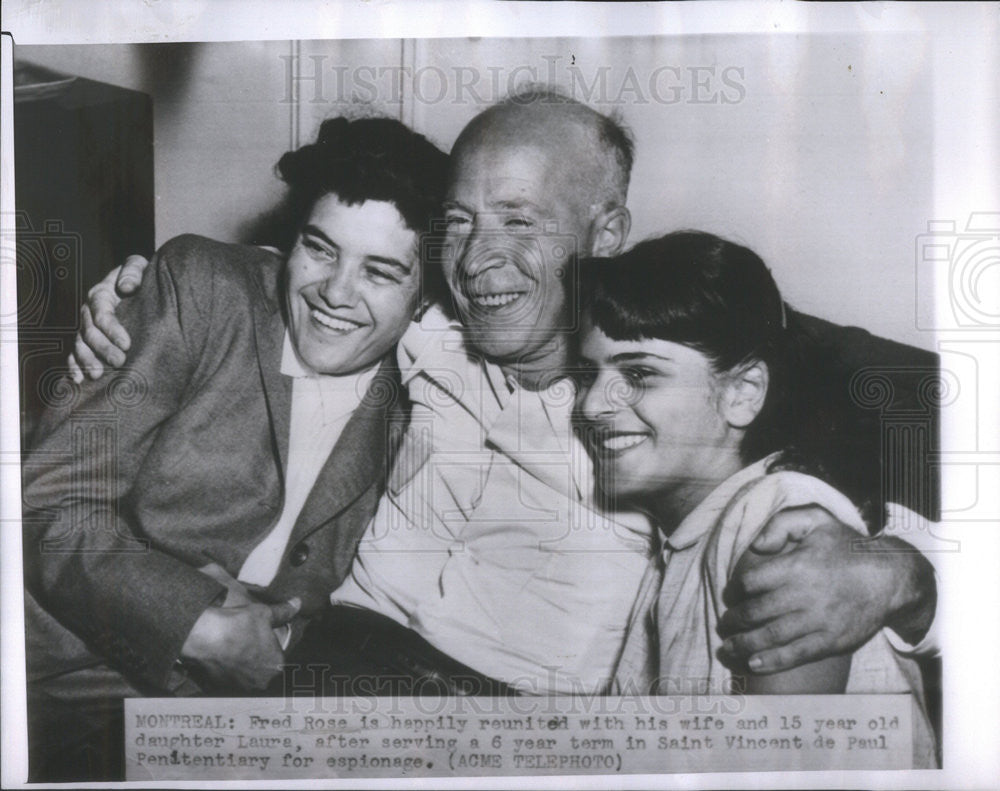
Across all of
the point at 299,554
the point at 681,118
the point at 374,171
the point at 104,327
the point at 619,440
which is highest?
the point at 681,118

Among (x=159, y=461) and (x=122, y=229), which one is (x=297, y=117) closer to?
(x=122, y=229)

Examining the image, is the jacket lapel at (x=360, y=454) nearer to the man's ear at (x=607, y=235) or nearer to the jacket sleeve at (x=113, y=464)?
the jacket sleeve at (x=113, y=464)

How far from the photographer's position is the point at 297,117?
175cm

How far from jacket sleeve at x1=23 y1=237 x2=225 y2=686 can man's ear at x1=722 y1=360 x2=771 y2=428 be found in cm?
103

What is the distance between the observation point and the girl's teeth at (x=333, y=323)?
1.74 meters

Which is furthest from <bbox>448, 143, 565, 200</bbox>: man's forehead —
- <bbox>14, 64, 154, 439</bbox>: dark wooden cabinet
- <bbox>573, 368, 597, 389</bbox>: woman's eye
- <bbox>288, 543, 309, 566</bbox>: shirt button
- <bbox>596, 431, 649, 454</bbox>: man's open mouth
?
<bbox>288, 543, 309, 566</bbox>: shirt button

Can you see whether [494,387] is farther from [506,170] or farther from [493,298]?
[506,170]

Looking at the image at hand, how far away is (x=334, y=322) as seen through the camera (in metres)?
1.74

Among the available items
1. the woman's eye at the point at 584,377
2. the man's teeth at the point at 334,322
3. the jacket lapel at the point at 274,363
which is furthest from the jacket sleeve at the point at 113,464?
the woman's eye at the point at 584,377

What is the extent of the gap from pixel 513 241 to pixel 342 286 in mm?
344

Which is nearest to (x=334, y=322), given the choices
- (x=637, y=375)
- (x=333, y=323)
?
(x=333, y=323)

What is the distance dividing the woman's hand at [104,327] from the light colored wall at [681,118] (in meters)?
0.10

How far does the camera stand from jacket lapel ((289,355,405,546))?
1730mm

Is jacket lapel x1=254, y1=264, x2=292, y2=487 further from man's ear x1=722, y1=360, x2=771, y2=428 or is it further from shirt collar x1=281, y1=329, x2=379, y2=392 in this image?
man's ear x1=722, y1=360, x2=771, y2=428
